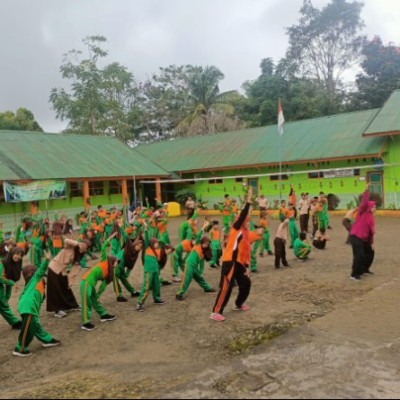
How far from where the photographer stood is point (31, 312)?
5902mm

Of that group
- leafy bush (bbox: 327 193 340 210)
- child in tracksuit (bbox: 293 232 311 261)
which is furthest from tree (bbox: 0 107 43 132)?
child in tracksuit (bbox: 293 232 311 261)

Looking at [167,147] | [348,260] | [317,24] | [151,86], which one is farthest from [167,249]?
[317,24]

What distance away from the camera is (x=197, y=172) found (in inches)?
1102

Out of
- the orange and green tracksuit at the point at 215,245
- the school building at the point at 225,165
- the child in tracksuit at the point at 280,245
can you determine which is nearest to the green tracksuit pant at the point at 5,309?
the orange and green tracksuit at the point at 215,245

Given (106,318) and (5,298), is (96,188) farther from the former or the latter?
(106,318)

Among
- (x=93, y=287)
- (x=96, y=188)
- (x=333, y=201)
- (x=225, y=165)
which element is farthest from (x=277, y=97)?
(x=93, y=287)

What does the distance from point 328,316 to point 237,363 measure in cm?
227

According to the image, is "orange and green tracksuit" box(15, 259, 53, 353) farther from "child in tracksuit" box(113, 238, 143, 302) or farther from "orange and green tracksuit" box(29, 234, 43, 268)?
"orange and green tracksuit" box(29, 234, 43, 268)

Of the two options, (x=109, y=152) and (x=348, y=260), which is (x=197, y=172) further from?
(x=348, y=260)

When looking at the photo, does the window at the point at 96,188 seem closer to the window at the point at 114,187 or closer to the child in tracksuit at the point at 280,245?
the window at the point at 114,187

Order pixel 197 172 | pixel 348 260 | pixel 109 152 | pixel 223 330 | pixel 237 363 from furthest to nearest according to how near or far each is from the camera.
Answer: pixel 197 172 → pixel 109 152 → pixel 348 260 → pixel 223 330 → pixel 237 363

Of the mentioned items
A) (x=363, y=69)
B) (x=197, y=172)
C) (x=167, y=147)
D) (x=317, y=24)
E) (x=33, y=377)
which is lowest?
(x=33, y=377)

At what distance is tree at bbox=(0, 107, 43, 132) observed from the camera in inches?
1590

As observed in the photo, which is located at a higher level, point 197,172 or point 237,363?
point 197,172
